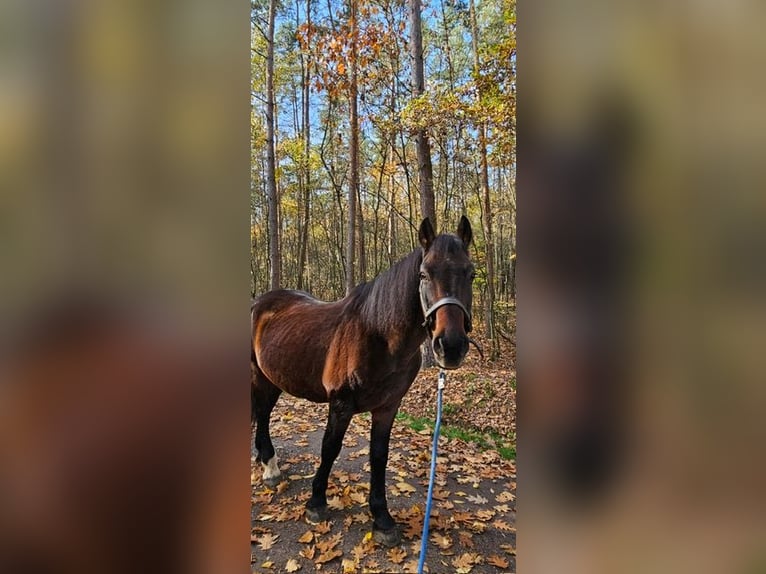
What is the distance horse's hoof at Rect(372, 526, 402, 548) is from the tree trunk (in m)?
1.83

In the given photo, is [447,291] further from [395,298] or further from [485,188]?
[485,188]

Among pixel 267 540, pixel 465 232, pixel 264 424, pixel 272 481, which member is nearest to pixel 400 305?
pixel 465 232

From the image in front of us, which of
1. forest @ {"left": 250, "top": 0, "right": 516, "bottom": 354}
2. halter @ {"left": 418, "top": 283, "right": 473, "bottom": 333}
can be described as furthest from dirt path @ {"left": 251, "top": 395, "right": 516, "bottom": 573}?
forest @ {"left": 250, "top": 0, "right": 516, "bottom": 354}

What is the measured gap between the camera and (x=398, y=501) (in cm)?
154

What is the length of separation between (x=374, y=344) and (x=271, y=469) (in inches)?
40.6

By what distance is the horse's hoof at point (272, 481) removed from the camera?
1.88m

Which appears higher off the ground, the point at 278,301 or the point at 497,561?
the point at 278,301

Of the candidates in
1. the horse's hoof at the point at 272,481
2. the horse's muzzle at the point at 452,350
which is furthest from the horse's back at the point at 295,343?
the horse's muzzle at the point at 452,350

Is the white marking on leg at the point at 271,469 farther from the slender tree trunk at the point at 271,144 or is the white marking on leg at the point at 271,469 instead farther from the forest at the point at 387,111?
the slender tree trunk at the point at 271,144
